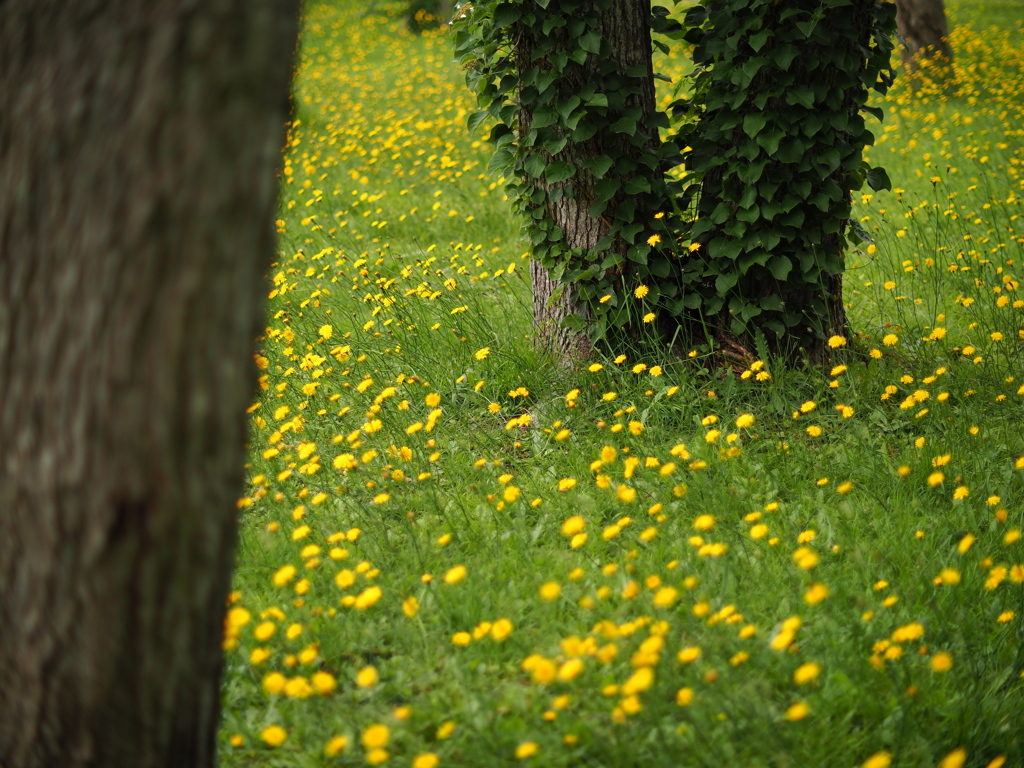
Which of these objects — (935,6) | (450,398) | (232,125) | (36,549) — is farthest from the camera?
(935,6)

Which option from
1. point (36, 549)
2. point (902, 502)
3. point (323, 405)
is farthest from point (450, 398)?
point (36, 549)

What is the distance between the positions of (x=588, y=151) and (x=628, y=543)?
1696 mm

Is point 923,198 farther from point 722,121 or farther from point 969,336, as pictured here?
point 722,121

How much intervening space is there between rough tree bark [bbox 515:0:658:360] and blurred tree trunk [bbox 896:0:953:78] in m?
8.62

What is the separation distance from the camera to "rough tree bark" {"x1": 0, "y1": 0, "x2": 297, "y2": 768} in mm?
1180

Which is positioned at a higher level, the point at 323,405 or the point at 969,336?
the point at 969,336

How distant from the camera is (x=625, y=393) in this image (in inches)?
137

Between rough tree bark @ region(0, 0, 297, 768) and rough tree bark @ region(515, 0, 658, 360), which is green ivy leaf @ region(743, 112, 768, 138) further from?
rough tree bark @ region(0, 0, 297, 768)

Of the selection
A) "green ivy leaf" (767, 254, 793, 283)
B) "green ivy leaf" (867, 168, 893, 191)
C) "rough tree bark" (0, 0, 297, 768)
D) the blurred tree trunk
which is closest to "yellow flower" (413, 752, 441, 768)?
"rough tree bark" (0, 0, 297, 768)

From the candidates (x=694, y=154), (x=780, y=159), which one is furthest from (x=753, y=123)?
(x=694, y=154)

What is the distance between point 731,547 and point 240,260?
179cm

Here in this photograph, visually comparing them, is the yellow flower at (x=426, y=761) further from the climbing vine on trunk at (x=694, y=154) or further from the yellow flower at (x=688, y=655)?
the climbing vine on trunk at (x=694, y=154)

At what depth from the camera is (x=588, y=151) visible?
136 inches

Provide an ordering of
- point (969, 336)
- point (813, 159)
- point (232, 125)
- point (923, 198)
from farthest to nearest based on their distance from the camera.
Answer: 1. point (923, 198)
2. point (969, 336)
3. point (813, 159)
4. point (232, 125)
